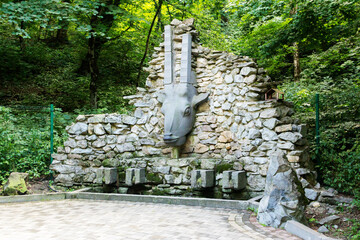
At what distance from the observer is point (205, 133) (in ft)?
24.3

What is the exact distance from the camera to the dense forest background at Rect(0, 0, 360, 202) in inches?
281

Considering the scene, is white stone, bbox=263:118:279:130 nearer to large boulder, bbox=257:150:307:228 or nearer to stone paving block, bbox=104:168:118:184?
large boulder, bbox=257:150:307:228

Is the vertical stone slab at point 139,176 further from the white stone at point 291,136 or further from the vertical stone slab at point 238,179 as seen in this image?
the white stone at point 291,136

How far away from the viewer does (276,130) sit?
6320 mm

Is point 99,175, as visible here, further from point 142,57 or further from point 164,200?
point 142,57

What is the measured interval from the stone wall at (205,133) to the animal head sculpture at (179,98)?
20 cm

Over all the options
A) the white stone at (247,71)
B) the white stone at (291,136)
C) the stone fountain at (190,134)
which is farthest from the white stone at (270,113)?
the white stone at (247,71)

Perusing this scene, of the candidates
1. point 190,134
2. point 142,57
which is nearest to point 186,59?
point 190,134

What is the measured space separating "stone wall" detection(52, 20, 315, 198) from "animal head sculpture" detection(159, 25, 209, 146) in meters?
0.20

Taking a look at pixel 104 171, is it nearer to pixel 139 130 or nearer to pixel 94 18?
pixel 139 130

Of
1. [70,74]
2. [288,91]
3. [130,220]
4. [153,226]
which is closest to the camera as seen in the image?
[153,226]

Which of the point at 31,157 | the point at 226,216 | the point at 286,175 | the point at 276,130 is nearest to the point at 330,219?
the point at 286,175

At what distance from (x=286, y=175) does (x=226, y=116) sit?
111 inches

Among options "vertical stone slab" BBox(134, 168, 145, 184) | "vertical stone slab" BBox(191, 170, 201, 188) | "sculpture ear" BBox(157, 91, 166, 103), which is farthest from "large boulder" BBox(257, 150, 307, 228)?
"sculpture ear" BBox(157, 91, 166, 103)
